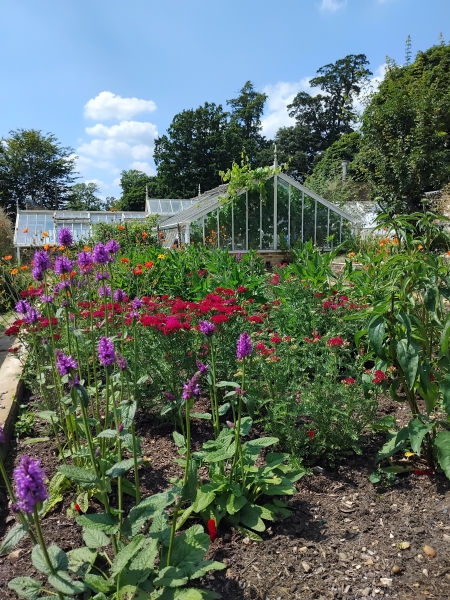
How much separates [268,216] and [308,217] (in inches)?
45.2

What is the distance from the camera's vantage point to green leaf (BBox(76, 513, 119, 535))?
1.50 m

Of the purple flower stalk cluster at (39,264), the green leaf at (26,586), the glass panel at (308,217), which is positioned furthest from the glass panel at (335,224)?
the green leaf at (26,586)

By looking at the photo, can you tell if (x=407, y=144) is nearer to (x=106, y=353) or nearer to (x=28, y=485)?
(x=106, y=353)

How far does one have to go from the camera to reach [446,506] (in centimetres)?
201

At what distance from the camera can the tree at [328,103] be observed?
38.7 meters

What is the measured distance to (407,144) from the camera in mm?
12812

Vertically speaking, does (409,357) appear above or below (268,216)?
below

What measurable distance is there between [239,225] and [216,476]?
370 inches

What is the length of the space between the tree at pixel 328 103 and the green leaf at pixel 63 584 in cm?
4068

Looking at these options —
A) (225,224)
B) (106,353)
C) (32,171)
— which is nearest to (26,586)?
(106,353)

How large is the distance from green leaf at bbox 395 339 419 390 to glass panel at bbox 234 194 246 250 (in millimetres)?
9129

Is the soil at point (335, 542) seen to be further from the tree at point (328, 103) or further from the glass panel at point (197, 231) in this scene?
the tree at point (328, 103)

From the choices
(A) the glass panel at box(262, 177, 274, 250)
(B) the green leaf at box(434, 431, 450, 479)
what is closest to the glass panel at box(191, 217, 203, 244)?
(A) the glass panel at box(262, 177, 274, 250)

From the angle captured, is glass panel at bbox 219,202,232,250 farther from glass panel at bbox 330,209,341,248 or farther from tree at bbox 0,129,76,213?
tree at bbox 0,129,76,213
